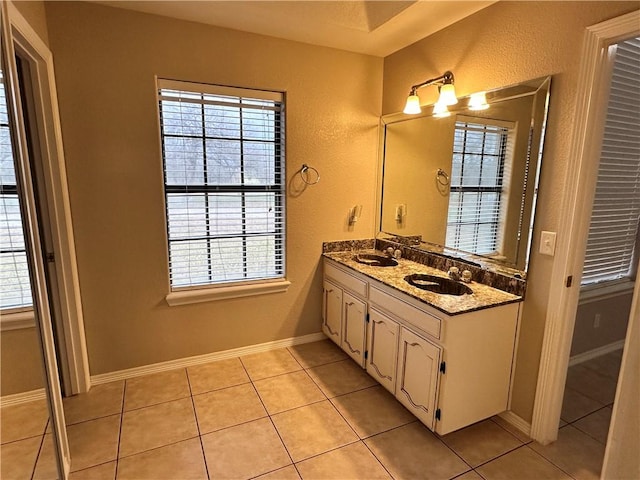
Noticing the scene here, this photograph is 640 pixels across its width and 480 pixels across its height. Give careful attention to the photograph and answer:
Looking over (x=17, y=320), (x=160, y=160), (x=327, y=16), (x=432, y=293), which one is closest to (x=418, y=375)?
(x=432, y=293)

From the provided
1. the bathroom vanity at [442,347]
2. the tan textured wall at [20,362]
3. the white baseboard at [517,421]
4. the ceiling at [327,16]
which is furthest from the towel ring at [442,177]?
the tan textured wall at [20,362]

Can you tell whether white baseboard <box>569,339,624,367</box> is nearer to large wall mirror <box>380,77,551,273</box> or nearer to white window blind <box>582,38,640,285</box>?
white window blind <box>582,38,640,285</box>

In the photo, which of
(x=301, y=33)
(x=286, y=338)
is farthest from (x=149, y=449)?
(x=301, y=33)

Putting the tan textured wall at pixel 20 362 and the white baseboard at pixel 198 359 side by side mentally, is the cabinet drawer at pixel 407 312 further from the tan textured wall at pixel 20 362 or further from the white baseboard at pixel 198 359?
the tan textured wall at pixel 20 362

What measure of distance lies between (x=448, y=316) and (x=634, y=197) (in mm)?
1949

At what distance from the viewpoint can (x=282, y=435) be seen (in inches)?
79.7

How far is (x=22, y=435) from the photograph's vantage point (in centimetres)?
129

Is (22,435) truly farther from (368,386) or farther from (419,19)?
(419,19)

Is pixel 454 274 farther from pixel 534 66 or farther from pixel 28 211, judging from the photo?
pixel 28 211

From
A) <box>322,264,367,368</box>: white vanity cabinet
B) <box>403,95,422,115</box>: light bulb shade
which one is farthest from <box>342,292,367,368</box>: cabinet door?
<box>403,95,422,115</box>: light bulb shade

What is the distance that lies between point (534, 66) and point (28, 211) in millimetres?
2462

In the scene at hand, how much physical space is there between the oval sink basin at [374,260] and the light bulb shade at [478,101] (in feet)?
3.94

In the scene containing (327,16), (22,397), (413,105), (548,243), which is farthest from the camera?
(413,105)

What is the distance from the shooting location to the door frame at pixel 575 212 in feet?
5.31
